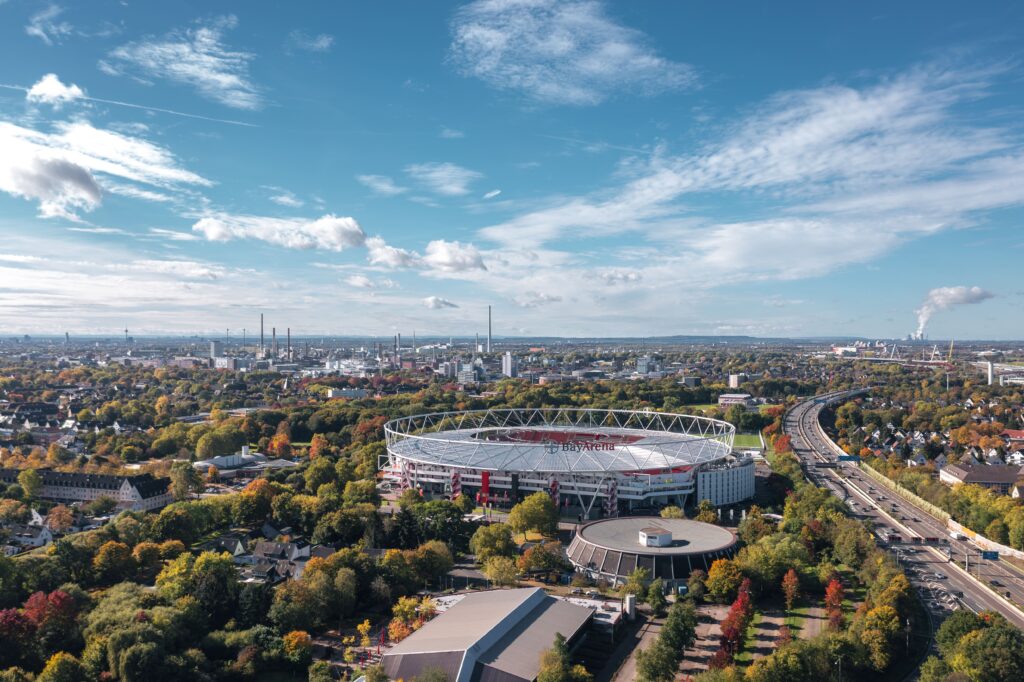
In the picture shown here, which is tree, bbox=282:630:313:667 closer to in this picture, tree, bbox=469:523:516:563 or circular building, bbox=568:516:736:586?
tree, bbox=469:523:516:563

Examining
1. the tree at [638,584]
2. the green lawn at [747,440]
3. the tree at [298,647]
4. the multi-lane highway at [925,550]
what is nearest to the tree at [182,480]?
the tree at [298,647]

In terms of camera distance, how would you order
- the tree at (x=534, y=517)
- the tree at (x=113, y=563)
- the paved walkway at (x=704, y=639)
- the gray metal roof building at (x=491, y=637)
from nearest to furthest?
the gray metal roof building at (x=491, y=637)
the paved walkway at (x=704, y=639)
the tree at (x=113, y=563)
the tree at (x=534, y=517)

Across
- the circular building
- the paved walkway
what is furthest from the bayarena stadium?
the paved walkway

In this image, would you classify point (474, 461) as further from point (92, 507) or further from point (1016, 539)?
point (1016, 539)

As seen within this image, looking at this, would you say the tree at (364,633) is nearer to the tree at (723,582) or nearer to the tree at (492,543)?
the tree at (492,543)

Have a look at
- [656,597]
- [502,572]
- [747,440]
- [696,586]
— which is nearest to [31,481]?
[502,572]

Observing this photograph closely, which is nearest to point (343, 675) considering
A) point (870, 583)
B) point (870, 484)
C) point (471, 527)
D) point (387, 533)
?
A: point (387, 533)
